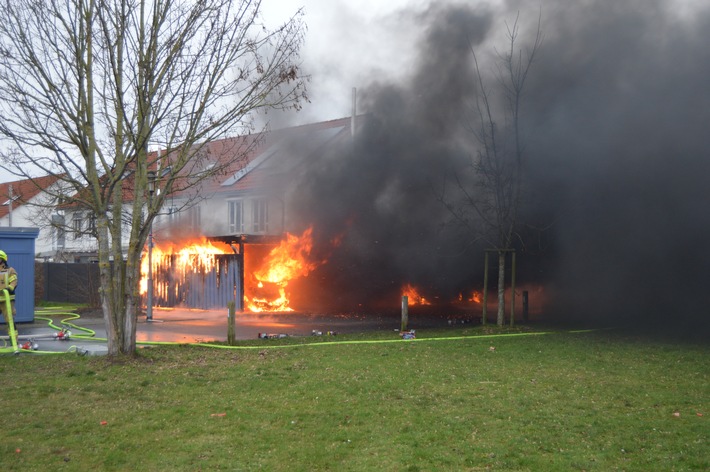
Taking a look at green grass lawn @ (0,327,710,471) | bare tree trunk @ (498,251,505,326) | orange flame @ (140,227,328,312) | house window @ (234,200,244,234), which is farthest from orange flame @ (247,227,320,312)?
green grass lawn @ (0,327,710,471)

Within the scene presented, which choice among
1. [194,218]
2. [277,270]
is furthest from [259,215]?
[277,270]

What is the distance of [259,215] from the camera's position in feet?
101

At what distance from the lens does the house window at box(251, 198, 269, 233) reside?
30.4 meters

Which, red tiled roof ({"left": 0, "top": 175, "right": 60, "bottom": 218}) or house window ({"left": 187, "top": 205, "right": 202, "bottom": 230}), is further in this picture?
house window ({"left": 187, "top": 205, "right": 202, "bottom": 230})

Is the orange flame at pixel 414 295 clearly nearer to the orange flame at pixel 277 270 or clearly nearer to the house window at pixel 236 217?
the orange flame at pixel 277 270

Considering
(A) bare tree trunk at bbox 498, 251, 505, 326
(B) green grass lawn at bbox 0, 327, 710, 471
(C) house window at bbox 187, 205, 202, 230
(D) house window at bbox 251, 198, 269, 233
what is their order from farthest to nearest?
(C) house window at bbox 187, 205, 202, 230
(D) house window at bbox 251, 198, 269, 233
(A) bare tree trunk at bbox 498, 251, 505, 326
(B) green grass lawn at bbox 0, 327, 710, 471

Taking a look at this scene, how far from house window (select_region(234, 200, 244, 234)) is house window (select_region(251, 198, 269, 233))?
1.23 meters

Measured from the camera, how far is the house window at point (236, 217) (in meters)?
32.2

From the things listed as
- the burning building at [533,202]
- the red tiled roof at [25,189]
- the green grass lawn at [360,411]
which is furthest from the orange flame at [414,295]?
the red tiled roof at [25,189]

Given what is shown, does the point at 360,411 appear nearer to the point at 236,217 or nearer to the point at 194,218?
the point at 236,217

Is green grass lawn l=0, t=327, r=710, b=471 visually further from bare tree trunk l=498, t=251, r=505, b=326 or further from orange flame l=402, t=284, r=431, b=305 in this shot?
orange flame l=402, t=284, r=431, b=305

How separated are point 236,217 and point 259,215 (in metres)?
2.15

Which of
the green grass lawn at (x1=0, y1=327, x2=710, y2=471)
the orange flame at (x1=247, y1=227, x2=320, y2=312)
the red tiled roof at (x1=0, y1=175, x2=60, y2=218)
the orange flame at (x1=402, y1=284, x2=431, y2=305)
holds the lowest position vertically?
the green grass lawn at (x1=0, y1=327, x2=710, y2=471)

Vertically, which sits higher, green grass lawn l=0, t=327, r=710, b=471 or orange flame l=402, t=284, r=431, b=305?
orange flame l=402, t=284, r=431, b=305
